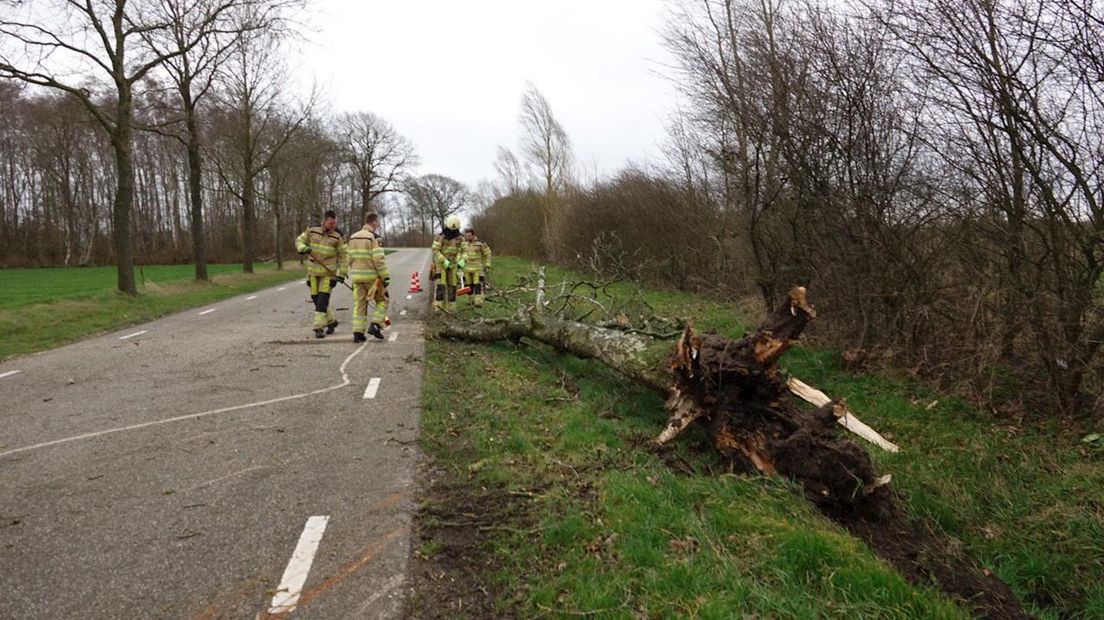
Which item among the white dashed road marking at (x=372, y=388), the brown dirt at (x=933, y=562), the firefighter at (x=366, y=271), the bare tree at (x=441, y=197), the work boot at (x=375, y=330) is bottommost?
the brown dirt at (x=933, y=562)

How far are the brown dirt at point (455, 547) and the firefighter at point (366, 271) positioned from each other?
588 cm

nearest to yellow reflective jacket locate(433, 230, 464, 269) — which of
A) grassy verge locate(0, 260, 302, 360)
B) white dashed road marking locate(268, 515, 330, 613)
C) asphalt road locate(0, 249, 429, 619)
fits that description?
asphalt road locate(0, 249, 429, 619)

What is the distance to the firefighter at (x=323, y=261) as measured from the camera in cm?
1030

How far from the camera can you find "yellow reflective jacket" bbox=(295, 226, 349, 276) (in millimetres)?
10289

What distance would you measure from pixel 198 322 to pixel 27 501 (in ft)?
32.8

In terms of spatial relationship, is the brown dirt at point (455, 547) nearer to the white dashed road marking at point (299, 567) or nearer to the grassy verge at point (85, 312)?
the white dashed road marking at point (299, 567)

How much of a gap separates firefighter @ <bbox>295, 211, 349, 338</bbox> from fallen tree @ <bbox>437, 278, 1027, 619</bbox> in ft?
18.7

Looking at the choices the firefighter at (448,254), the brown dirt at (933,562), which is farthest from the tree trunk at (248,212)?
the brown dirt at (933,562)

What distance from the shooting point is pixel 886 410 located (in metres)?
6.36

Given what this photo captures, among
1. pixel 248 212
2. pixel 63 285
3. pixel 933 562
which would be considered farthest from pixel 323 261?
pixel 63 285

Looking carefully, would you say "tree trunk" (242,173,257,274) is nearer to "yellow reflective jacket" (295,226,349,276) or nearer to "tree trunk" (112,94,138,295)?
"tree trunk" (112,94,138,295)

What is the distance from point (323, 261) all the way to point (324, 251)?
7.4 inches

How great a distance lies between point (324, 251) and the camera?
10.4 metres

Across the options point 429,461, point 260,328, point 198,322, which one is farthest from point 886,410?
point 198,322
